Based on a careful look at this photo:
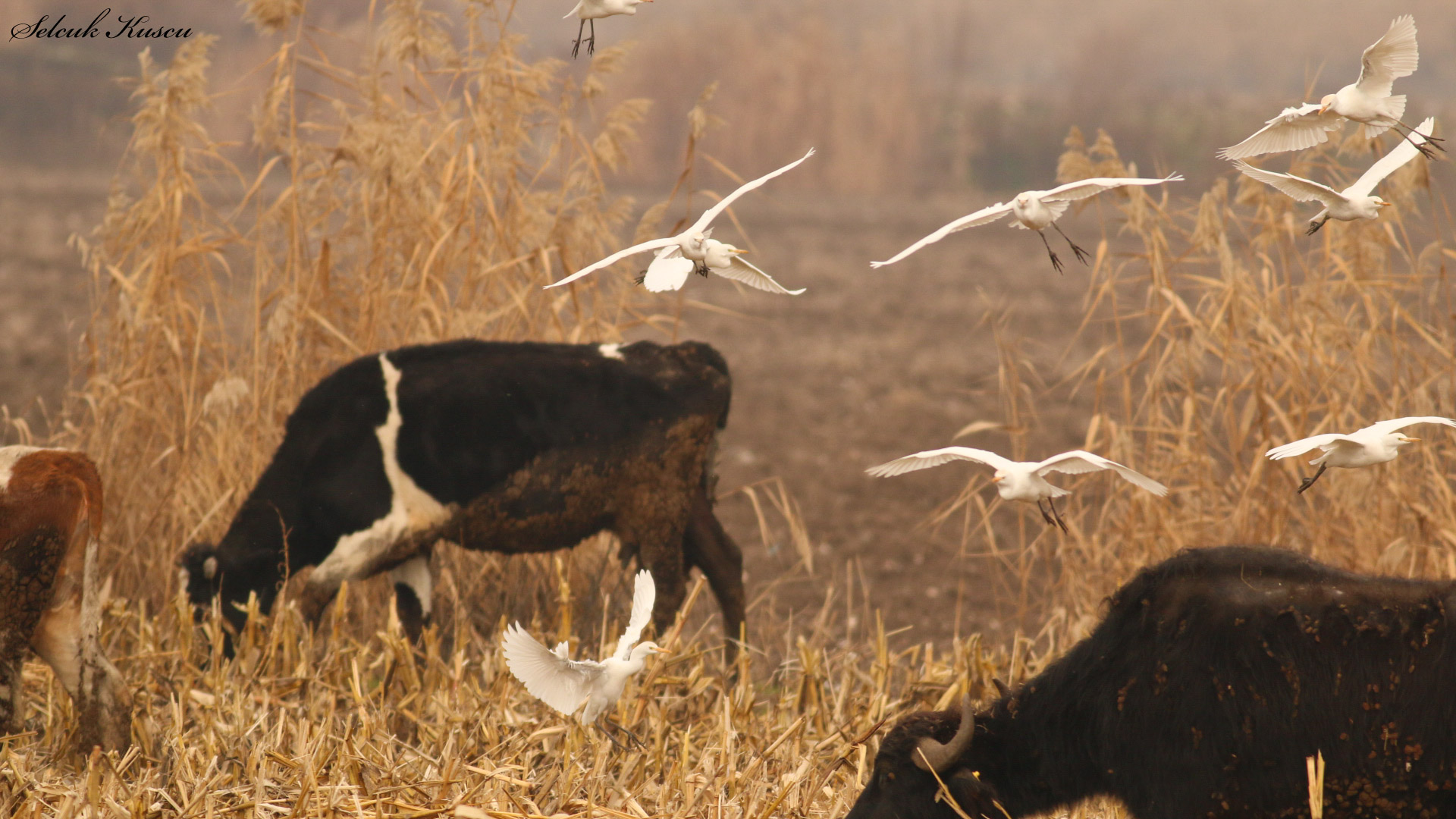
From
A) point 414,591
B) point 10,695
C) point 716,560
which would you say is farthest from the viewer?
point 716,560

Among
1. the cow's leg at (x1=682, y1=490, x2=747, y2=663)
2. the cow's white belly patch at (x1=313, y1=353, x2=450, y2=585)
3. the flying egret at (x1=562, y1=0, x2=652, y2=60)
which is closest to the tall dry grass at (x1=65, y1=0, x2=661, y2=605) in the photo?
the cow's white belly patch at (x1=313, y1=353, x2=450, y2=585)

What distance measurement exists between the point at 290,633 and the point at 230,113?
559 inches

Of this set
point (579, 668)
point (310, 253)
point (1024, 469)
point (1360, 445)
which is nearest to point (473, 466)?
point (310, 253)

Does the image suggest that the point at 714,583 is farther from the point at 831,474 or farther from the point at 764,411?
the point at 764,411

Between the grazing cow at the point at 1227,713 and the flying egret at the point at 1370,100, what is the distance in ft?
3.17

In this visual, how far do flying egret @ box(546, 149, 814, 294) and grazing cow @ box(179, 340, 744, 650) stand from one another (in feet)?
6.72

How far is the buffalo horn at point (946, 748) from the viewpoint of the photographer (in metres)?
2.89

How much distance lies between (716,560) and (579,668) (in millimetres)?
2306

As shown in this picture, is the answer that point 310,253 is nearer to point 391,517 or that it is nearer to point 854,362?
point 391,517

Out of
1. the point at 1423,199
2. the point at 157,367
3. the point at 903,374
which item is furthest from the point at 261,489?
the point at 1423,199

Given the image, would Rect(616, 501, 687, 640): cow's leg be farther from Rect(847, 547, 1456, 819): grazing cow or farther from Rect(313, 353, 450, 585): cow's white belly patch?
Rect(847, 547, 1456, 819): grazing cow

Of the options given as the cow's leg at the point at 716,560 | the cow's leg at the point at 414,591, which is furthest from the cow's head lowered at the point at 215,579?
the cow's leg at the point at 716,560

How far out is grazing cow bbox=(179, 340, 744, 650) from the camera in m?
4.77

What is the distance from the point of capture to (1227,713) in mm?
2771
